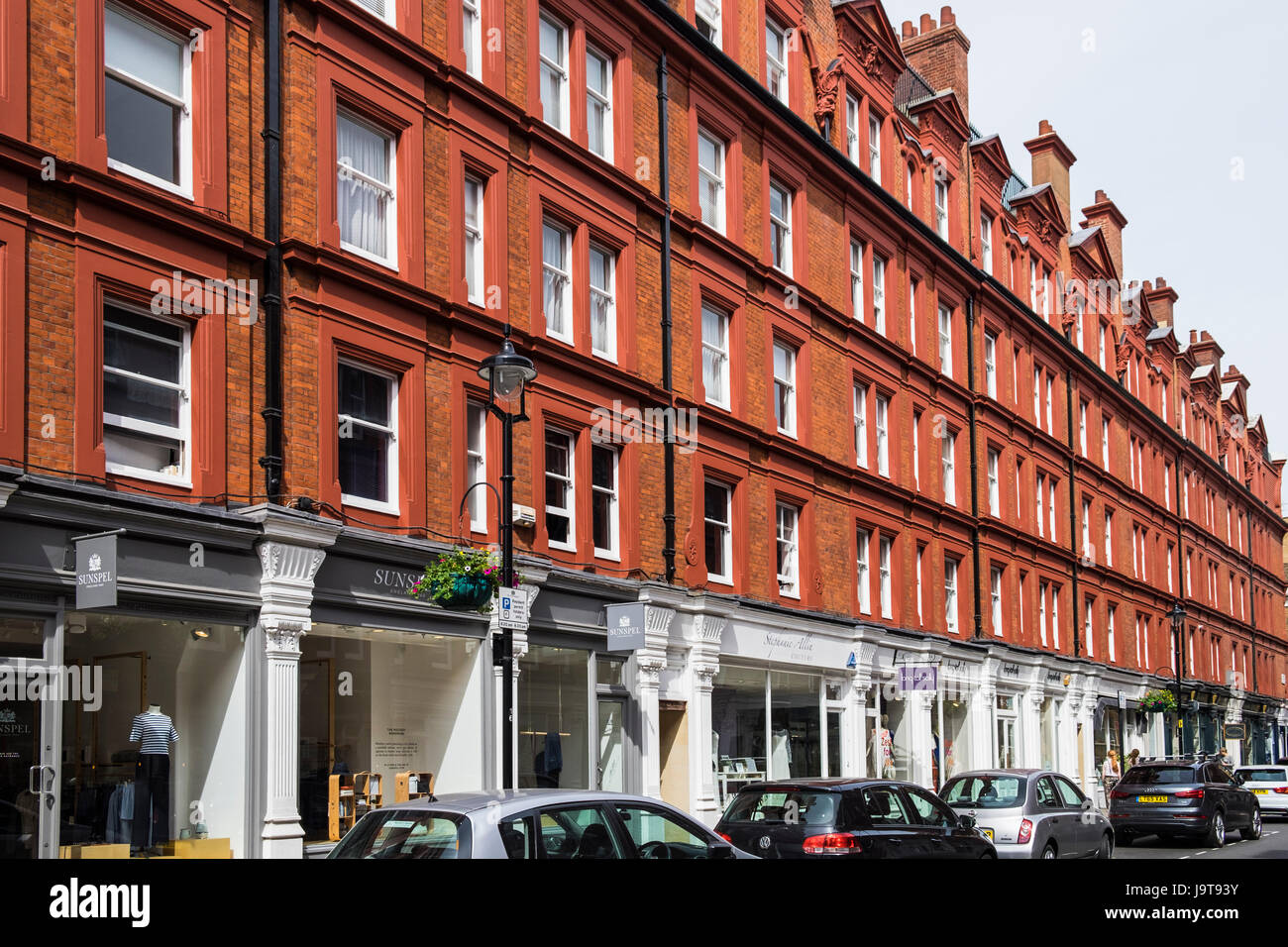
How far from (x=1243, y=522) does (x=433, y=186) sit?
206ft

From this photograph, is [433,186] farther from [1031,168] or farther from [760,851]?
[1031,168]

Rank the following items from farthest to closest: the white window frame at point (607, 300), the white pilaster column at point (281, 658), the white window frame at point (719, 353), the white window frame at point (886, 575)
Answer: the white window frame at point (886, 575) < the white window frame at point (719, 353) < the white window frame at point (607, 300) < the white pilaster column at point (281, 658)

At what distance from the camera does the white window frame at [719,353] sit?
2405 cm

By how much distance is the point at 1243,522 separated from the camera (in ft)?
231

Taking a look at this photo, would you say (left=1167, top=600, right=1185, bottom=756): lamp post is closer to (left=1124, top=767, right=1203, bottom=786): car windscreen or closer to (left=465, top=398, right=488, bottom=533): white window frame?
(left=1124, top=767, right=1203, bottom=786): car windscreen

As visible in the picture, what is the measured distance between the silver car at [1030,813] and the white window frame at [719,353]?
8.19m

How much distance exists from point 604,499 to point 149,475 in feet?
28.3

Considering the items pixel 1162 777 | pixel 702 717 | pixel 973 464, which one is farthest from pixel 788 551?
pixel 973 464

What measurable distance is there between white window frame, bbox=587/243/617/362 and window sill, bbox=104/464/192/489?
26.8 feet

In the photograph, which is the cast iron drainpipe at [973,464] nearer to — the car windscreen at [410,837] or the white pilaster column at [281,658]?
the white pilaster column at [281,658]

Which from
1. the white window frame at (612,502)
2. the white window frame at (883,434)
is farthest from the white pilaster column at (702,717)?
the white window frame at (883,434)

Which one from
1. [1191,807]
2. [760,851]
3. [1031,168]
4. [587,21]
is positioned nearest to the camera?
[760,851]

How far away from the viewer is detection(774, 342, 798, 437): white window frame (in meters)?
26.4
